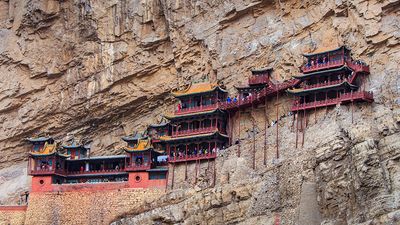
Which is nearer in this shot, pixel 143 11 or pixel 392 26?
pixel 392 26

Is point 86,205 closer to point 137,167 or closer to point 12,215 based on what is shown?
point 137,167

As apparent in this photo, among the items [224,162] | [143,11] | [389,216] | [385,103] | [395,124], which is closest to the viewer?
[389,216]

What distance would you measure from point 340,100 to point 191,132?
1203 cm

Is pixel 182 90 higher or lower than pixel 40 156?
higher

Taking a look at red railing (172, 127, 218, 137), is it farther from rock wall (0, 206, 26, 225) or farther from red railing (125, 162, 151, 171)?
rock wall (0, 206, 26, 225)

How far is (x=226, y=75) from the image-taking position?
2413 inches

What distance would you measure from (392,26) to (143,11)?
67.5ft

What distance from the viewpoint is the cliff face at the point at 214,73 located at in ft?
147

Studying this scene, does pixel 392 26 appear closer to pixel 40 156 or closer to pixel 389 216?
pixel 389 216

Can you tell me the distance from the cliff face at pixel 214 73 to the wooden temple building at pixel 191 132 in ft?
4.02

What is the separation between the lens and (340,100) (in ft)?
168

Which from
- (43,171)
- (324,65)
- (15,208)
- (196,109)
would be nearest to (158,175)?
(196,109)

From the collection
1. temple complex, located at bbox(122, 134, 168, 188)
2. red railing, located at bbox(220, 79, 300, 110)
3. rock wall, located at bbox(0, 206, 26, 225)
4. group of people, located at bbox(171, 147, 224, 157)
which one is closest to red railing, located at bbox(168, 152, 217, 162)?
group of people, located at bbox(171, 147, 224, 157)

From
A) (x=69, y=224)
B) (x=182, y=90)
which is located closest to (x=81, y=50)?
(x=182, y=90)
